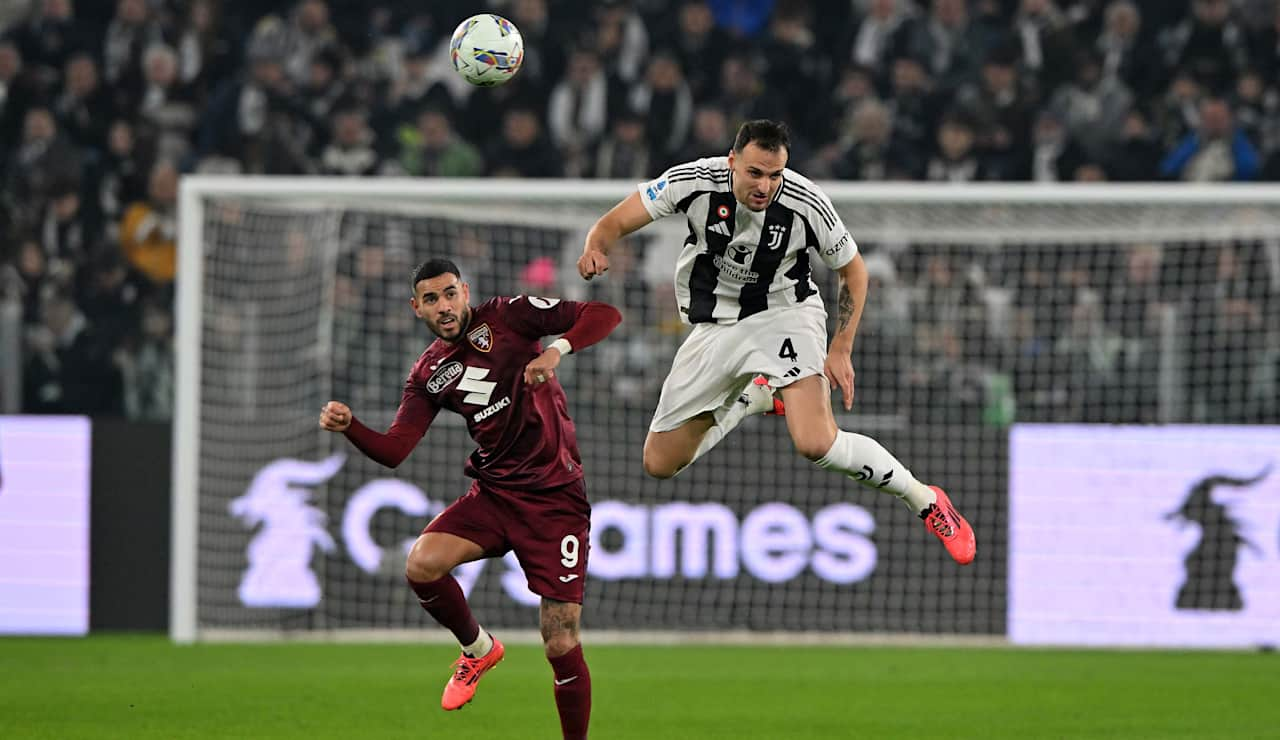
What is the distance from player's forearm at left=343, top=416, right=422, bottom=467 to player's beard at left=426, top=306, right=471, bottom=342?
1.36 ft

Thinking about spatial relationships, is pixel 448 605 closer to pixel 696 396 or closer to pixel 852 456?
pixel 696 396

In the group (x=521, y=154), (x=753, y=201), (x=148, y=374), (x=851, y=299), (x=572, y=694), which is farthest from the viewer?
(x=521, y=154)

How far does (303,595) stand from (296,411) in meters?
1.23

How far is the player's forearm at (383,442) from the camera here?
280 inches

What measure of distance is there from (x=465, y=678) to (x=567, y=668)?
721 mm

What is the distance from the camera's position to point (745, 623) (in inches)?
488

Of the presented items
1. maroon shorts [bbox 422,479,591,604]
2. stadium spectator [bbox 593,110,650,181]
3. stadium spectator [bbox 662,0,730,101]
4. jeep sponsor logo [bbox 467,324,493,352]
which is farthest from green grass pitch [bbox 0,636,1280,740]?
stadium spectator [bbox 662,0,730,101]

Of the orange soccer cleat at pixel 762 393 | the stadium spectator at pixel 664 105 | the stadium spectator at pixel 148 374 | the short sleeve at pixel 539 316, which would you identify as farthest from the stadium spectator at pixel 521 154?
the short sleeve at pixel 539 316

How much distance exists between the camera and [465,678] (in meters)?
7.52

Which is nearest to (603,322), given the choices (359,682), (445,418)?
(359,682)

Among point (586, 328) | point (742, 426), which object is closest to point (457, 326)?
point (586, 328)

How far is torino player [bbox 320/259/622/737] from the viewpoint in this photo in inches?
285

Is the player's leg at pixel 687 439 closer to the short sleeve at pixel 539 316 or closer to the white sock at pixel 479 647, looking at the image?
the short sleeve at pixel 539 316

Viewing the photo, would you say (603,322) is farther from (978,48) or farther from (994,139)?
(978,48)
